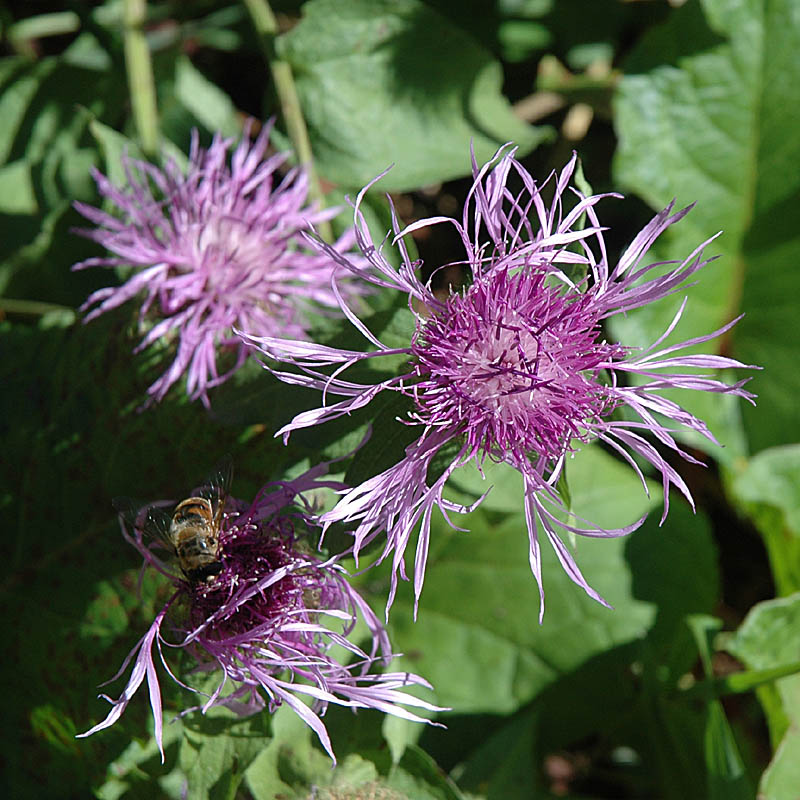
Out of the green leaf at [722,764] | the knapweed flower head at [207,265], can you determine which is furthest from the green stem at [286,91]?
the green leaf at [722,764]

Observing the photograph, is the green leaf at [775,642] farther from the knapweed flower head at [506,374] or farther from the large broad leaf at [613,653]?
the knapweed flower head at [506,374]

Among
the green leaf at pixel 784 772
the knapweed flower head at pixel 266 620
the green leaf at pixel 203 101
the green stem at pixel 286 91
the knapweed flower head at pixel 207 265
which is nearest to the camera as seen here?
the knapweed flower head at pixel 266 620

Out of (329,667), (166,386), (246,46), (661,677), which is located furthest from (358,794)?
(246,46)

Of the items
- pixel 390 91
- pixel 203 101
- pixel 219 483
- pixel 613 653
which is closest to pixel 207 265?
pixel 219 483

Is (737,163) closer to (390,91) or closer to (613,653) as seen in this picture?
(390,91)

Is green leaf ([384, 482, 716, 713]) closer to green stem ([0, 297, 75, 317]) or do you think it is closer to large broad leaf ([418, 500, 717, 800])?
large broad leaf ([418, 500, 717, 800])

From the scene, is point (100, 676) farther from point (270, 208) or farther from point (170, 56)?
point (170, 56)

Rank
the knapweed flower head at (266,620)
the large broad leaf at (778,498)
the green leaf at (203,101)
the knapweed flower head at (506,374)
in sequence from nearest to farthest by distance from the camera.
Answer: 1. the knapweed flower head at (506,374)
2. the knapweed flower head at (266,620)
3. the large broad leaf at (778,498)
4. the green leaf at (203,101)
